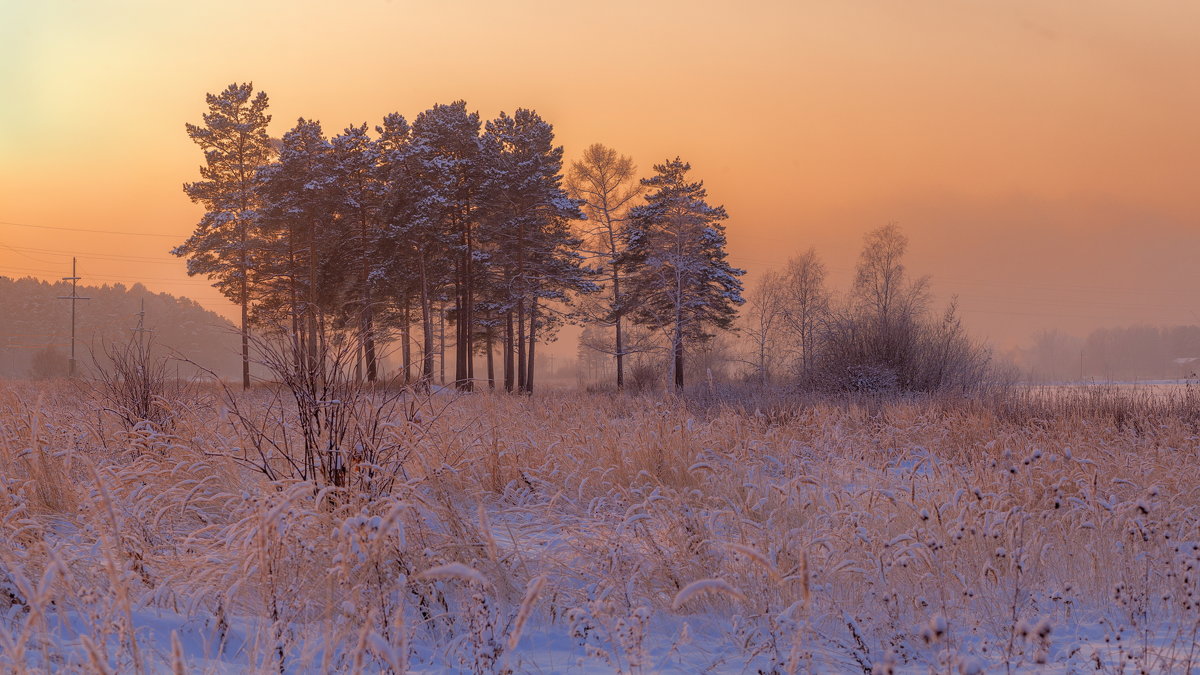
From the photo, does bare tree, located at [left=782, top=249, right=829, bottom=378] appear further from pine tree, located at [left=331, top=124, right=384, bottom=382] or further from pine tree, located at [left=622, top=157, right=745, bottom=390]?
pine tree, located at [left=331, top=124, right=384, bottom=382]

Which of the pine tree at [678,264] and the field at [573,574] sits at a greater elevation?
the pine tree at [678,264]

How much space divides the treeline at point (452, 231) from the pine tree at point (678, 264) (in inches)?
2.6

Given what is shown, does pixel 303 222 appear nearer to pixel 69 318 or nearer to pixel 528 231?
pixel 528 231

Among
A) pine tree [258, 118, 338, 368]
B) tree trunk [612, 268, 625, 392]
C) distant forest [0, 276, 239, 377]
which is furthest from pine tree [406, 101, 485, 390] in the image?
distant forest [0, 276, 239, 377]

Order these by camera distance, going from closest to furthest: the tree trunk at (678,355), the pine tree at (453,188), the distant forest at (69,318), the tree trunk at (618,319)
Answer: the pine tree at (453,188), the tree trunk at (678,355), the tree trunk at (618,319), the distant forest at (69,318)

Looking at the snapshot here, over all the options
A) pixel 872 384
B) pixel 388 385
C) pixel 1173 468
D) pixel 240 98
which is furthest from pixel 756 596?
pixel 240 98

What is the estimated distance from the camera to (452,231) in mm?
29859

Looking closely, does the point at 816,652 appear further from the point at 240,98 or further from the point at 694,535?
the point at 240,98

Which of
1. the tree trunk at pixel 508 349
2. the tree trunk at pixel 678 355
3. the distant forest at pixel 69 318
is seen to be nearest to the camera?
the tree trunk at pixel 678 355

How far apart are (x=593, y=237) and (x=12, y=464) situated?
28.1m

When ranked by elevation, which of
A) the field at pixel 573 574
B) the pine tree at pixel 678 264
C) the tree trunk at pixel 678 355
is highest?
the pine tree at pixel 678 264

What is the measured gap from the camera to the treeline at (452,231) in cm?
2836

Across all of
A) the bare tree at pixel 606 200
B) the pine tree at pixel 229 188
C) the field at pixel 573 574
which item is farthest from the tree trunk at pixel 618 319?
the field at pixel 573 574

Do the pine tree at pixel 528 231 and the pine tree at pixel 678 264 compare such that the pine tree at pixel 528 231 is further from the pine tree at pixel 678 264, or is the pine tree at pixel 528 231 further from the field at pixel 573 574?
the field at pixel 573 574
